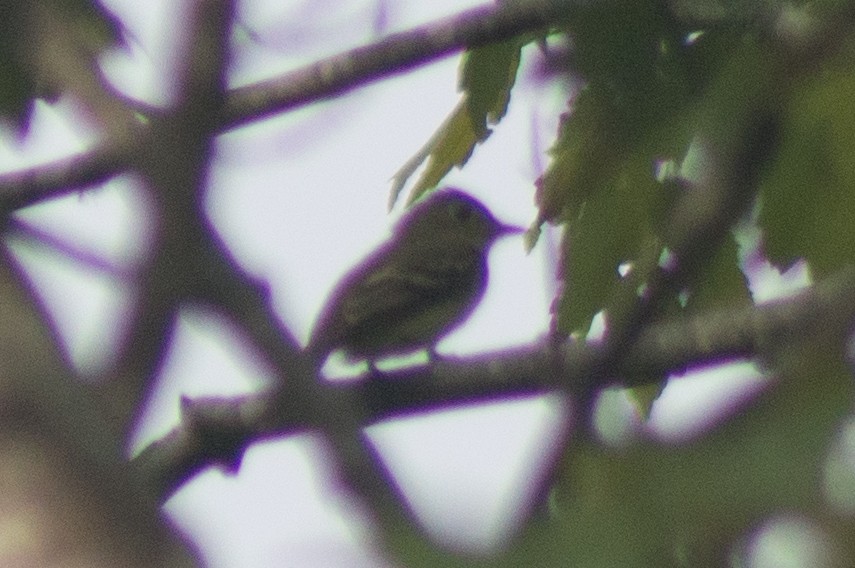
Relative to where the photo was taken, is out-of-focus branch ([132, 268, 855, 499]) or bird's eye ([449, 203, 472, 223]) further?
bird's eye ([449, 203, 472, 223])

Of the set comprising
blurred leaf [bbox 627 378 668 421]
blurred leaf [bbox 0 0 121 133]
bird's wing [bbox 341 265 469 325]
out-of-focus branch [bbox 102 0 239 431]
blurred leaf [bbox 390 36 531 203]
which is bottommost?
blurred leaf [bbox 627 378 668 421]

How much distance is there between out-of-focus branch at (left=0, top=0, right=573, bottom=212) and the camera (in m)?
2.89

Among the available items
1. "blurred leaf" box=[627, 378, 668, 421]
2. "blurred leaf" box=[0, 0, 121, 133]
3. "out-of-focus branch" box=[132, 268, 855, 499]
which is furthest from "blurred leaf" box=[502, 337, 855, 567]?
"blurred leaf" box=[627, 378, 668, 421]

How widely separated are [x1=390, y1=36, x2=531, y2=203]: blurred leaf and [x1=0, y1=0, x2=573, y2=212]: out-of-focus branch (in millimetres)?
74

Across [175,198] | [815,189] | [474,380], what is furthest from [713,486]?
[474,380]

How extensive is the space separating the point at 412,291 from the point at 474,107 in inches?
144

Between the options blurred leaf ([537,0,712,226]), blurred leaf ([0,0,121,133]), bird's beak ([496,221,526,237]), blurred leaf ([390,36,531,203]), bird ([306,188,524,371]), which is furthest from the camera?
bird's beak ([496,221,526,237])

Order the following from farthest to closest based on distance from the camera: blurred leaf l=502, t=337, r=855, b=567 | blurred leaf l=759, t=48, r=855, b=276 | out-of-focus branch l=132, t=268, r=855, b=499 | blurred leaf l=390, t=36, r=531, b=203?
1. out-of-focus branch l=132, t=268, r=855, b=499
2. blurred leaf l=390, t=36, r=531, b=203
3. blurred leaf l=759, t=48, r=855, b=276
4. blurred leaf l=502, t=337, r=855, b=567

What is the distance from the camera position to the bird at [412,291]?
6270 mm

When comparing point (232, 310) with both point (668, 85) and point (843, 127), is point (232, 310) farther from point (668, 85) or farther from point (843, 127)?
point (843, 127)

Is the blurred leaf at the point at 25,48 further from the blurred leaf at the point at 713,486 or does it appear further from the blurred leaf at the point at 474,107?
the blurred leaf at the point at 713,486

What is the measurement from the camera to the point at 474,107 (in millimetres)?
3033

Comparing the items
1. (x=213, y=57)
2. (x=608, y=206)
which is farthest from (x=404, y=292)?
(x=213, y=57)

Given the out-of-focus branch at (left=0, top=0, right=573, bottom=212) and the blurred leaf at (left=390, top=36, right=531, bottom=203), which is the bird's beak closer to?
the blurred leaf at (left=390, top=36, right=531, bottom=203)
